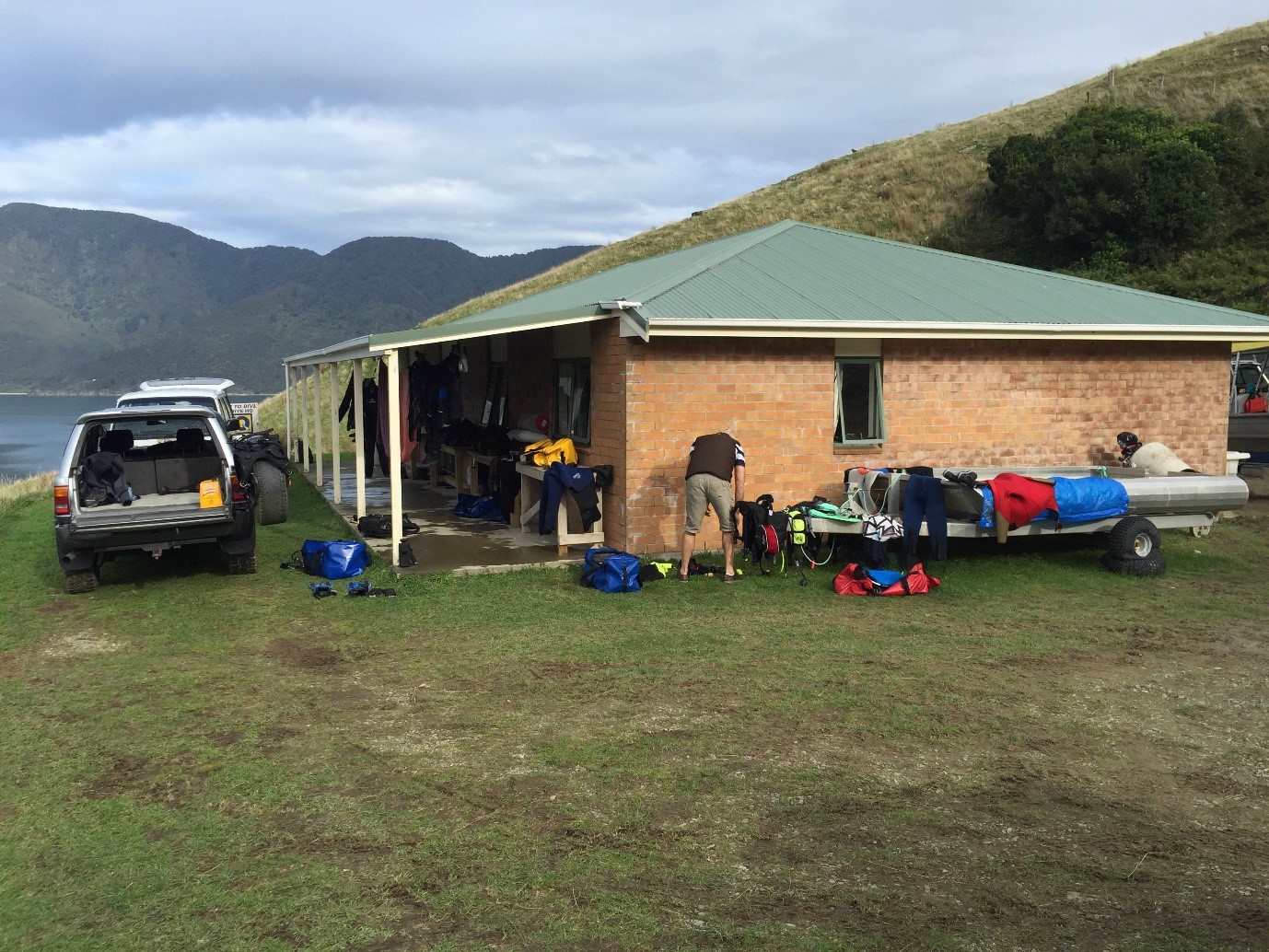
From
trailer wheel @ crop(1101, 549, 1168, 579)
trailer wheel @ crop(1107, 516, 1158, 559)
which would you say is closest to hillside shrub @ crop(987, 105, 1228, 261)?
Answer: trailer wheel @ crop(1107, 516, 1158, 559)

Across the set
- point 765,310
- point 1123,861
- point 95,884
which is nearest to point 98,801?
point 95,884

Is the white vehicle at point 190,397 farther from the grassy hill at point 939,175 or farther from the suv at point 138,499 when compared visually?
the grassy hill at point 939,175

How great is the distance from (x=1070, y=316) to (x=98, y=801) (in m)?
11.2

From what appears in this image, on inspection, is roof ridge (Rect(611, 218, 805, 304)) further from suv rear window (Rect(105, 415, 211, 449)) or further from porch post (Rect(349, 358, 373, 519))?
suv rear window (Rect(105, 415, 211, 449))

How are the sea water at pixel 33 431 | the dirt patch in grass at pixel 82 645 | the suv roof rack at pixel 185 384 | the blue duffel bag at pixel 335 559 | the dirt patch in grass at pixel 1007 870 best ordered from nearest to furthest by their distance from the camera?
the dirt patch in grass at pixel 1007 870 → the dirt patch in grass at pixel 82 645 → the blue duffel bag at pixel 335 559 → the suv roof rack at pixel 185 384 → the sea water at pixel 33 431

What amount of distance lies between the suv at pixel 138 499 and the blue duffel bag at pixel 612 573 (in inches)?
139

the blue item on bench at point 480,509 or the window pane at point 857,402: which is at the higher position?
the window pane at point 857,402

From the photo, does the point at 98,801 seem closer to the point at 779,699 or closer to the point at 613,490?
the point at 779,699

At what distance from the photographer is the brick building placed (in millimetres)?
10750

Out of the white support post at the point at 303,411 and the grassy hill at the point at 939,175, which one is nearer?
the white support post at the point at 303,411

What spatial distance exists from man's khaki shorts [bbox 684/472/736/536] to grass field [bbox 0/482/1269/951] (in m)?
0.78

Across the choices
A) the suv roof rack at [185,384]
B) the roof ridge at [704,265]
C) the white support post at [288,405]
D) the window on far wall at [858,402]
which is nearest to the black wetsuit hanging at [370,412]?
the suv roof rack at [185,384]

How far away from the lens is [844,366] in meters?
11.6

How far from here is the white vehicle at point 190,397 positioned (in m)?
14.4
